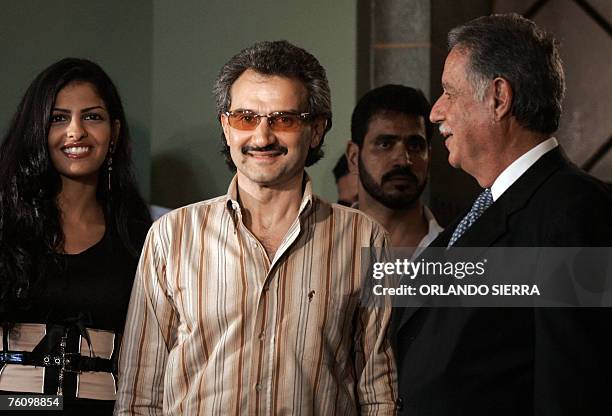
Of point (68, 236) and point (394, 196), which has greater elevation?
point (394, 196)

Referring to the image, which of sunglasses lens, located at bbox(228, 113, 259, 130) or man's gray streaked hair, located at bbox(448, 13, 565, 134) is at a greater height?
man's gray streaked hair, located at bbox(448, 13, 565, 134)

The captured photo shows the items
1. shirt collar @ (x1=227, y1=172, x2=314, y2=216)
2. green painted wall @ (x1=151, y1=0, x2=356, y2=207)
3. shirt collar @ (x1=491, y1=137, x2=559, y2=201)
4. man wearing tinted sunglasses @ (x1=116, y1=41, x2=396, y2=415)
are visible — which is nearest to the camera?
shirt collar @ (x1=491, y1=137, x2=559, y2=201)

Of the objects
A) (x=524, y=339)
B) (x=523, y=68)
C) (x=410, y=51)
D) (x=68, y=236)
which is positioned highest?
(x=410, y=51)

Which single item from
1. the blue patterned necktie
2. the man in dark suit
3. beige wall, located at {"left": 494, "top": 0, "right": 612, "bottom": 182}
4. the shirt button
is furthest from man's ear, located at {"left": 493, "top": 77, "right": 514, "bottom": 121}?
beige wall, located at {"left": 494, "top": 0, "right": 612, "bottom": 182}

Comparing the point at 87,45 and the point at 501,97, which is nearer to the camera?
the point at 501,97

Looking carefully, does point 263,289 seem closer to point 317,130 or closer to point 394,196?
point 317,130

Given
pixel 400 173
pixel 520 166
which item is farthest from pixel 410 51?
pixel 520 166

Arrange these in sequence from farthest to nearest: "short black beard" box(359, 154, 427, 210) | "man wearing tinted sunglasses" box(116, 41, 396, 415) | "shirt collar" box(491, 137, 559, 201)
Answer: "short black beard" box(359, 154, 427, 210)
"man wearing tinted sunglasses" box(116, 41, 396, 415)
"shirt collar" box(491, 137, 559, 201)

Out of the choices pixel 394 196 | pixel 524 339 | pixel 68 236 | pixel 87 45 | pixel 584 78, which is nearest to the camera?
pixel 524 339

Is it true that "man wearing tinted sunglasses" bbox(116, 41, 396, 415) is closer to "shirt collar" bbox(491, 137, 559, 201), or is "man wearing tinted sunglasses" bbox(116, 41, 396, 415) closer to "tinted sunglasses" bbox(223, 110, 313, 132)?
"tinted sunglasses" bbox(223, 110, 313, 132)

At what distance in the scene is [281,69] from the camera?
2525mm

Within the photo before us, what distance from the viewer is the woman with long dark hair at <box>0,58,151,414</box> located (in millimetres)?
2756

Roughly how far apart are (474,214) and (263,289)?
1.85ft

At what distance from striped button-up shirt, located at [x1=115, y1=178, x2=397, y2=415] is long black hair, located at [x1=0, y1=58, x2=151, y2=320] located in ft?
1.37
